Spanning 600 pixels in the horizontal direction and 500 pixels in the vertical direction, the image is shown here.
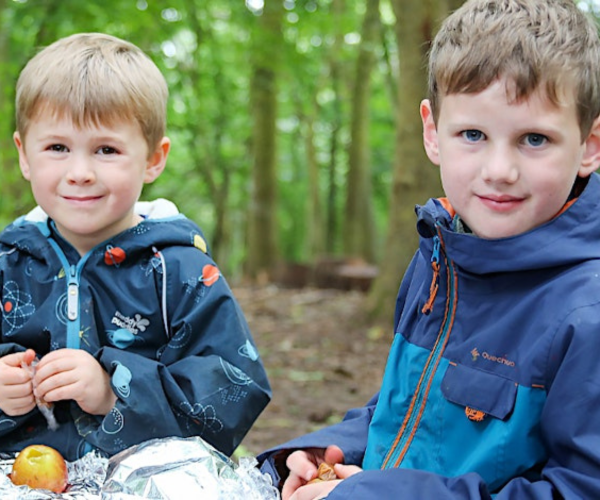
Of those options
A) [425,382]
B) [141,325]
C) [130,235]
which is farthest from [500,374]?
[130,235]

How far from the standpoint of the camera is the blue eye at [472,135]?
170cm

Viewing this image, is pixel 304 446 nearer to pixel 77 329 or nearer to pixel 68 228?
pixel 77 329

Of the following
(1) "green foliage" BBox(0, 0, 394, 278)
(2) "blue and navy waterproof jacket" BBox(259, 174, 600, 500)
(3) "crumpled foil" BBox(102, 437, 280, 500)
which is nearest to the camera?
(2) "blue and navy waterproof jacket" BBox(259, 174, 600, 500)

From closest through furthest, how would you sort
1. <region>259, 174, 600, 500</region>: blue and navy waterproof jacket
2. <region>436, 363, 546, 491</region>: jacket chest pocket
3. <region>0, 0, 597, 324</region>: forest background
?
1. <region>259, 174, 600, 500</region>: blue and navy waterproof jacket
2. <region>436, 363, 546, 491</region>: jacket chest pocket
3. <region>0, 0, 597, 324</region>: forest background

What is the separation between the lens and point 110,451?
2.05 meters

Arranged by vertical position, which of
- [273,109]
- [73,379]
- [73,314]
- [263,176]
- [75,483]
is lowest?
[263,176]

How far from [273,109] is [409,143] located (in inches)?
226

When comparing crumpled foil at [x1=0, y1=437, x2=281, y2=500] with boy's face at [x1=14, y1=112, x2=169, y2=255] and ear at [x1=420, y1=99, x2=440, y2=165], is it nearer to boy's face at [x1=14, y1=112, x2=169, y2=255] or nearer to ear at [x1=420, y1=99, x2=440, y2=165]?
boy's face at [x1=14, y1=112, x2=169, y2=255]

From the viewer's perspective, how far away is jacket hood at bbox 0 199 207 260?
2260mm

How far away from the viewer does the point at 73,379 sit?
202 cm

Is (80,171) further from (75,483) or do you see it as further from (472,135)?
(472,135)

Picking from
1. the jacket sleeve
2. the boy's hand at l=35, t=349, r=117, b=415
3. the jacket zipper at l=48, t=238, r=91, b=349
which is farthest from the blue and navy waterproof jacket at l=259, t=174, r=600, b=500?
the jacket zipper at l=48, t=238, r=91, b=349

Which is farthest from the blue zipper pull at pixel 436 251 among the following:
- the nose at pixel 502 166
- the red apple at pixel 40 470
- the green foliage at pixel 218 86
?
the green foliage at pixel 218 86

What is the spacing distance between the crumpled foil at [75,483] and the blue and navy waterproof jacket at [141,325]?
64 mm
